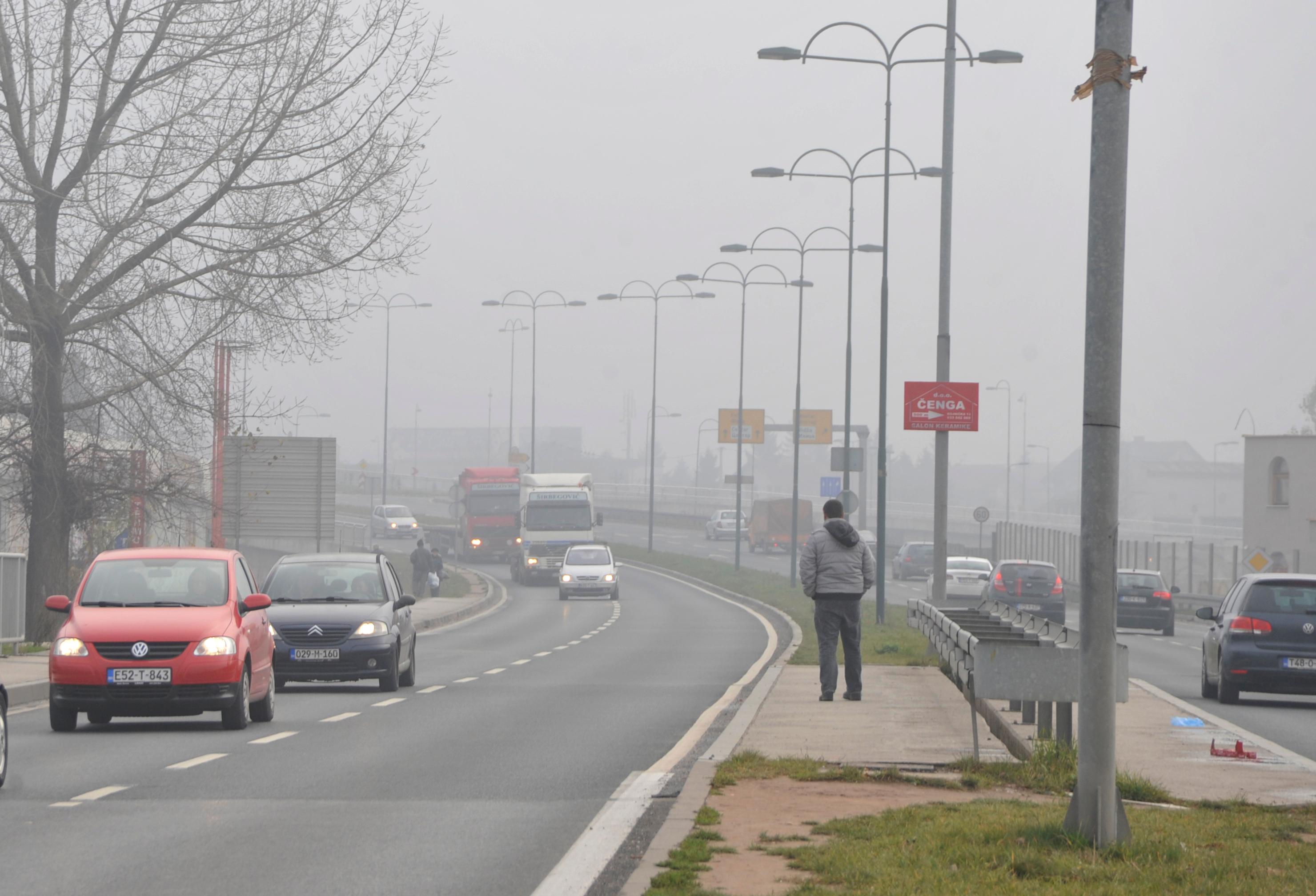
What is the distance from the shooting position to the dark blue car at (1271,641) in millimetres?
19094

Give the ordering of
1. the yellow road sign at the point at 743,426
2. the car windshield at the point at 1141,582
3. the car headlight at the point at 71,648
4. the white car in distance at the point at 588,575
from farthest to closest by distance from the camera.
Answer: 1. the yellow road sign at the point at 743,426
2. the white car in distance at the point at 588,575
3. the car windshield at the point at 1141,582
4. the car headlight at the point at 71,648

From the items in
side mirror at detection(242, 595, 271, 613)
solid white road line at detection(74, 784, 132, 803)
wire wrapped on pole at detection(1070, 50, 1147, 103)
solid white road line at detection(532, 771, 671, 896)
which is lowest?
solid white road line at detection(74, 784, 132, 803)

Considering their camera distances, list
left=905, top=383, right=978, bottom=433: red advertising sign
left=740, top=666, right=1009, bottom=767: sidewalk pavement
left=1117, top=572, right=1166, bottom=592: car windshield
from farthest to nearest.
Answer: left=1117, top=572, right=1166, bottom=592: car windshield, left=905, top=383, right=978, bottom=433: red advertising sign, left=740, top=666, right=1009, bottom=767: sidewalk pavement

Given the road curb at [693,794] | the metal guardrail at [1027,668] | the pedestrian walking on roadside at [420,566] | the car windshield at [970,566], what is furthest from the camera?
the pedestrian walking on roadside at [420,566]

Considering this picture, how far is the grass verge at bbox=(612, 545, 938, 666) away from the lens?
2373 centimetres

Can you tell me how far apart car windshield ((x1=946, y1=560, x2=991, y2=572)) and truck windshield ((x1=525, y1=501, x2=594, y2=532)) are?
45.3 ft

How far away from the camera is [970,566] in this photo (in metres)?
51.9

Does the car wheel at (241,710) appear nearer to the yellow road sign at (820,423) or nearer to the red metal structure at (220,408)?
the red metal structure at (220,408)

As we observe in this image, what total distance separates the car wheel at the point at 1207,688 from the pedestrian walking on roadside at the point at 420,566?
3313 cm

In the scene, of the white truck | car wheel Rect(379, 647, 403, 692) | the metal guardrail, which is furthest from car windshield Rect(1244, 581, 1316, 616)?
the white truck

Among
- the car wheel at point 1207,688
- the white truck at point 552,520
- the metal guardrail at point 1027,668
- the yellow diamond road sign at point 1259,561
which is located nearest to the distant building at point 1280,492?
the yellow diamond road sign at point 1259,561

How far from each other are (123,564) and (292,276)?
35.9ft

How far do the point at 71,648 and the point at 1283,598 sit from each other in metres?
12.4

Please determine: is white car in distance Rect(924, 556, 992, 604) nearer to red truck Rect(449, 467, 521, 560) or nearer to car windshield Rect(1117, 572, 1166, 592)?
car windshield Rect(1117, 572, 1166, 592)
